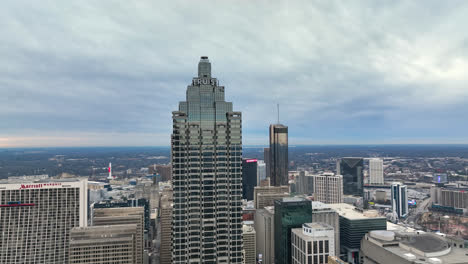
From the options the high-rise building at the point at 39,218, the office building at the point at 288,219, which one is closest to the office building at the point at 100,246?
the high-rise building at the point at 39,218

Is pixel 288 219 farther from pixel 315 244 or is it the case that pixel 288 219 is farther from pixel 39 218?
pixel 39 218

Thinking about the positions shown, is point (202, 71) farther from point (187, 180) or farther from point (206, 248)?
point (206, 248)

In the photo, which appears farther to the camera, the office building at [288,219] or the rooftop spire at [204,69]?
the office building at [288,219]

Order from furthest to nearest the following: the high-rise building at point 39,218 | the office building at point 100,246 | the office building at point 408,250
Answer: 1. the high-rise building at point 39,218
2. the office building at point 100,246
3. the office building at point 408,250

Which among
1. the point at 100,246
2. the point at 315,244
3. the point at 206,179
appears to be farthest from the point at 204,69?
the point at 315,244

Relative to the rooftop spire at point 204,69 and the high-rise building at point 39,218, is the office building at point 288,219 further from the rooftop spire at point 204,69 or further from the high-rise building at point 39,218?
the high-rise building at point 39,218

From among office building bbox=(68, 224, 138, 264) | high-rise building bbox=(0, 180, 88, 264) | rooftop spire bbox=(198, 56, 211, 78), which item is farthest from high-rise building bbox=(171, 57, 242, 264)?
high-rise building bbox=(0, 180, 88, 264)
